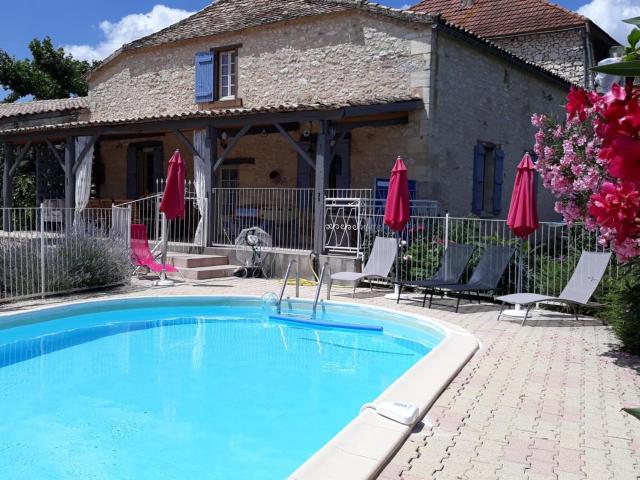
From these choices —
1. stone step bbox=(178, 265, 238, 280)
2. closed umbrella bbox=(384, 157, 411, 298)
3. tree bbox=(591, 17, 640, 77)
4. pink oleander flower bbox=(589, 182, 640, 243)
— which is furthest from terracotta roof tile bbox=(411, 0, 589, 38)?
pink oleander flower bbox=(589, 182, 640, 243)

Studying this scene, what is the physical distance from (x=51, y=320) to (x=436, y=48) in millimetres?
8647

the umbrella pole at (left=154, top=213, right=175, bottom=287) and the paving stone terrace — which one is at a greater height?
the umbrella pole at (left=154, top=213, right=175, bottom=287)

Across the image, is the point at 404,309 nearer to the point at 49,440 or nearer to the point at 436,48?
the point at 49,440

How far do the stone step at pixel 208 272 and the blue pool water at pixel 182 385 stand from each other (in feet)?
7.30

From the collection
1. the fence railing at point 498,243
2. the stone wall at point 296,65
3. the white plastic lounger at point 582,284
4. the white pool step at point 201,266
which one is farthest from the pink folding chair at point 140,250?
the white plastic lounger at point 582,284

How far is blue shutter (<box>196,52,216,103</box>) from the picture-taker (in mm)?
15102

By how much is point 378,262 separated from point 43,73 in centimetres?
2461

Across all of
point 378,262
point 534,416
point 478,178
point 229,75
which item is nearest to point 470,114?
point 478,178

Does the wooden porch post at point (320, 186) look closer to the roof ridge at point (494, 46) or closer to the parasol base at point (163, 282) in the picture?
the parasol base at point (163, 282)

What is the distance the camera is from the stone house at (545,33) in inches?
680

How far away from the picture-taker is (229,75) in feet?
50.2

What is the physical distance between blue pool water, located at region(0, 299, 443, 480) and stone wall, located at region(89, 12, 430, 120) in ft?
19.9

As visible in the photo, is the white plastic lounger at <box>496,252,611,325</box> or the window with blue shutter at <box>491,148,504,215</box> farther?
the window with blue shutter at <box>491,148,504,215</box>

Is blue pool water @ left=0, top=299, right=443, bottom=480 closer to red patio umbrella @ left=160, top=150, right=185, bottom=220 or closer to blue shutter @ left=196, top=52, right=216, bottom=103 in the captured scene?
red patio umbrella @ left=160, top=150, right=185, bottom=220
